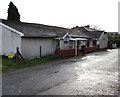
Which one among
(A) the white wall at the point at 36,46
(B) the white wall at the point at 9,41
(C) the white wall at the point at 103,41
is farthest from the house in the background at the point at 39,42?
(C) the white wall at the point at 103,41

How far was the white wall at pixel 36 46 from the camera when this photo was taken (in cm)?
1716

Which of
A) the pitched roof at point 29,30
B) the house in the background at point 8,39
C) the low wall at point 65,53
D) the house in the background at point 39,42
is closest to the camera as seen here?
the house in the background at point 8,39

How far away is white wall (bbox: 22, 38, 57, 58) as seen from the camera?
56.3 feet

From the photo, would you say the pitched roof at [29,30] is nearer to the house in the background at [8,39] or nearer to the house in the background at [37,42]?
the house in the background at [37,42]

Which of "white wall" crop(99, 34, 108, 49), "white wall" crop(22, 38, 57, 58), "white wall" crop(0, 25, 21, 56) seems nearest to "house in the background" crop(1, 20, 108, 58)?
"white wall" crop(22, 38, 57, 58)

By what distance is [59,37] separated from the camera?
69.7 ft

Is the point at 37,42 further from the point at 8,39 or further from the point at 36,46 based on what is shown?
the point at 8,39

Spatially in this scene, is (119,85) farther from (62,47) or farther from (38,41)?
(62,47)

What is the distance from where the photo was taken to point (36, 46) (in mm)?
18500

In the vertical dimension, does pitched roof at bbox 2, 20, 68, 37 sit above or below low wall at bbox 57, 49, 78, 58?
above

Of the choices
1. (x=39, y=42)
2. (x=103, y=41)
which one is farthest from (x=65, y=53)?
(x=103, y=41)

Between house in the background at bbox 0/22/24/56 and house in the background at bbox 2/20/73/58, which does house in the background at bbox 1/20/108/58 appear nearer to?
house in the background at bbox 2/20/73/58

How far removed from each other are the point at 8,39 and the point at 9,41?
28 centimetres

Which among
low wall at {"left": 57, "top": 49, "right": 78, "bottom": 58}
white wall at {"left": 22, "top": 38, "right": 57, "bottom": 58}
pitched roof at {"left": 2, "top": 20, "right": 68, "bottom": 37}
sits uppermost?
pitched roof at {"left": 2, "top": 20, "right": 68, "bottom": 37}
